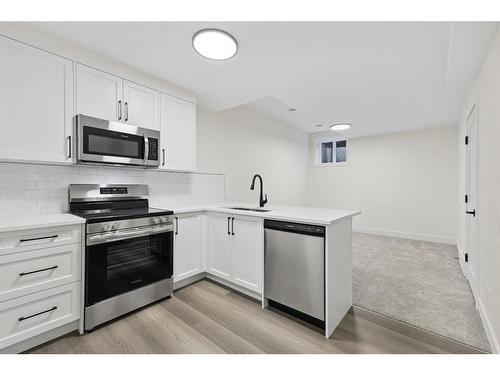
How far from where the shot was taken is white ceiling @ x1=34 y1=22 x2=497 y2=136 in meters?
1.76

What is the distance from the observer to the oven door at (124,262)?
1.79 metres

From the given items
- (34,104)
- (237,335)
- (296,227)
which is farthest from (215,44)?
(237,335)

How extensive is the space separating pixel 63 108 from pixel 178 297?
205 centimetres

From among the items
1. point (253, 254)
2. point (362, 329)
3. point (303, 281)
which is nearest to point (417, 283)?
point (362, 329)

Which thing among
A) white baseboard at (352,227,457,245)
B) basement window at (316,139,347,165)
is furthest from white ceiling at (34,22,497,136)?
white baseboard at (352,227,457,245)

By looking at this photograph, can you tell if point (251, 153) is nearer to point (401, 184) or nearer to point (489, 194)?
point (489, 194)

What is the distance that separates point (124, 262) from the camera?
6.61 feet

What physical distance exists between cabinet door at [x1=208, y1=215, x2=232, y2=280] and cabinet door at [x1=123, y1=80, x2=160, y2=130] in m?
1.28

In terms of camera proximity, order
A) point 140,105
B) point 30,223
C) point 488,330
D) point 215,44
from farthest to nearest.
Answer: point 140,105
point 215,44
point 488,330
point 30,223

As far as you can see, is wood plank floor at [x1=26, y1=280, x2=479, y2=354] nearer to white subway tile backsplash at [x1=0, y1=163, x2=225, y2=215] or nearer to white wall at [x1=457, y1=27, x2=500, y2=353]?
white wall at [x1=457, y1=27, x2=500, y2=353]

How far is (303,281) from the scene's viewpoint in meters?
1.87

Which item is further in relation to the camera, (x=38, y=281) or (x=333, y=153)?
(x=333, y=153)

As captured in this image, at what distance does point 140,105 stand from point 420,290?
145 inches

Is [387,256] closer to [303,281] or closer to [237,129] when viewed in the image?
[303,281]
